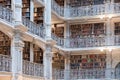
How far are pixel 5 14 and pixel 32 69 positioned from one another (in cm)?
322

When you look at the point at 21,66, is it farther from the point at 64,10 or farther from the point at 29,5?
the point at 64,10

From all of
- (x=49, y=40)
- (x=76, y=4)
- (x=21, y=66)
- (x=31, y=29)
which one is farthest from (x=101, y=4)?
(x=21, y=66)

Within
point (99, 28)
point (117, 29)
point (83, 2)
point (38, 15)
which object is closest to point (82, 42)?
point (99, 28)

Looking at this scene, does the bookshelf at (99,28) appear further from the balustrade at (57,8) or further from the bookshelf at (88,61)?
the balustrade at (57,8)

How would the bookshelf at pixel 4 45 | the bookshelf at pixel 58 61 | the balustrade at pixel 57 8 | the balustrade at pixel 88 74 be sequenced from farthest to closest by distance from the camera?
the bookshelf at pixel 58 61, the balustrade at pixel 88 74, the balustrade at pixel 57 8, the bookshelf at pixel 4 45

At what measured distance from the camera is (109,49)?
1836 cm

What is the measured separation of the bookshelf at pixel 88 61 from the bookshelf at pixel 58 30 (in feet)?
4.61

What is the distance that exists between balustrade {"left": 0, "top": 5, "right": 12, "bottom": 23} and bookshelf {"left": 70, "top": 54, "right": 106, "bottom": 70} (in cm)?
758

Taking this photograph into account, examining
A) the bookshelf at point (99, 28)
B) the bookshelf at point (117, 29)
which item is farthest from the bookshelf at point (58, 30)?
the bookshelf at point (117, 29)

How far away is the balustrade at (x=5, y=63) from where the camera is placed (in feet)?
39.8

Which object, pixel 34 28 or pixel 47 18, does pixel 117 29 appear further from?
pixel 34 28

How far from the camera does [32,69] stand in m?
14.7

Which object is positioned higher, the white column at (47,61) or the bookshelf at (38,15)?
the bookshelf at (38,15)

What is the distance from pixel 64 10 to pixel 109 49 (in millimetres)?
3308
